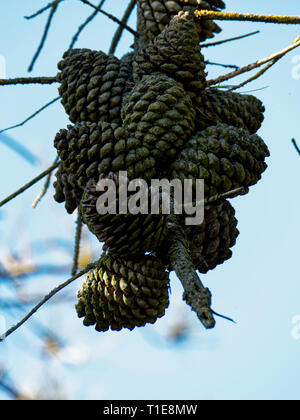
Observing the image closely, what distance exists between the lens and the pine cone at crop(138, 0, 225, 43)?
148 centimetres

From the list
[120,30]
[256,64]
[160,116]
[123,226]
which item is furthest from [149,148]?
[120,30]

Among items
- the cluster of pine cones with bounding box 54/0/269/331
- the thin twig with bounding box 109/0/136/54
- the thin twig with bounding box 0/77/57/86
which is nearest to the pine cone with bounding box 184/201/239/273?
the cluster of pine cones with bounding box 54/0/269/331

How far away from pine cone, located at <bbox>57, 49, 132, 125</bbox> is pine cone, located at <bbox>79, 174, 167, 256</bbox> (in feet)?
1.16

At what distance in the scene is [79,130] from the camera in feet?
3.97

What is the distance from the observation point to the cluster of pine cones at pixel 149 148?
1.14 m

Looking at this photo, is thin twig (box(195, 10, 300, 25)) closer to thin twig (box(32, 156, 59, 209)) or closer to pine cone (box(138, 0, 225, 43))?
pine cone (box(138, 0, 225, 43))

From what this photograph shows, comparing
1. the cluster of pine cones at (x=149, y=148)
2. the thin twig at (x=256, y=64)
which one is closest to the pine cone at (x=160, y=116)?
the cluster of pine cones at (x=149, y=148)

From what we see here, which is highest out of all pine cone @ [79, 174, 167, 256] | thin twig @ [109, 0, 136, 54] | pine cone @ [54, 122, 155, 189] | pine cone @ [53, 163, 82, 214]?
thin twig @ [109, 0, 136, 54]

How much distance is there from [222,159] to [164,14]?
19.4 inches

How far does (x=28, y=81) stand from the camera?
142cm
